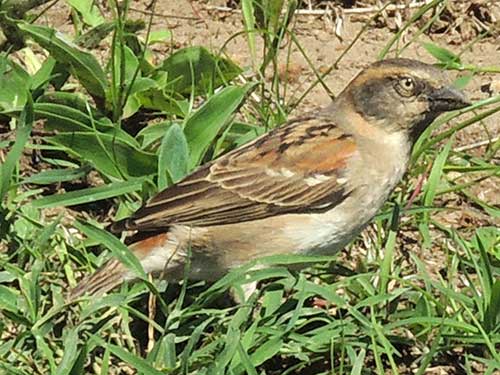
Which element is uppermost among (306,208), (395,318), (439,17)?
(439,17)

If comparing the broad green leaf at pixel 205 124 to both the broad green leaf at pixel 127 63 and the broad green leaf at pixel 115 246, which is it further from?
the broad green leaf at pixel 115 246

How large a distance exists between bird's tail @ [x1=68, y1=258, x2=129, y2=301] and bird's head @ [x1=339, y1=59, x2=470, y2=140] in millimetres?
1304

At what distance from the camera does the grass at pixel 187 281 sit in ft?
17.5

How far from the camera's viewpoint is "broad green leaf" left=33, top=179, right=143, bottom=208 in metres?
5.89

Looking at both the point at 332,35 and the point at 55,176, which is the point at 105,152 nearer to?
the point at 55,176

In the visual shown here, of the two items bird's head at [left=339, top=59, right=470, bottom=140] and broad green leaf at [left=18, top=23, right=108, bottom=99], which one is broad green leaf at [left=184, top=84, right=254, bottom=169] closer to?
broad green leaf at [left=18, top=23, right=108, bottom=99]

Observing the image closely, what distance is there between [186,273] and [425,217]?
5.06ft

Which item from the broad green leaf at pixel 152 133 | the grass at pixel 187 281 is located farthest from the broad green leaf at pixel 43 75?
the broad green leaf at pixel 152 133

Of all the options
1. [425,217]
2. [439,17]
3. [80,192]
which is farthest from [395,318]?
[439,17]

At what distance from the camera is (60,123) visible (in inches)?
248

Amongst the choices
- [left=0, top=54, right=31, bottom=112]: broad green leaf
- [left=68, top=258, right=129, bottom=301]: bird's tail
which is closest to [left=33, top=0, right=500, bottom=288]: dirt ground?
[left=0, top=54, right=31, bottom=112]: broad green leaf

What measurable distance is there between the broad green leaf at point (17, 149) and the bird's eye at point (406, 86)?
5.07 ft

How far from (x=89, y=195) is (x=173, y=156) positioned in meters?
→ 0.43

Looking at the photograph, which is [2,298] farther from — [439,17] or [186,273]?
[439,17]
